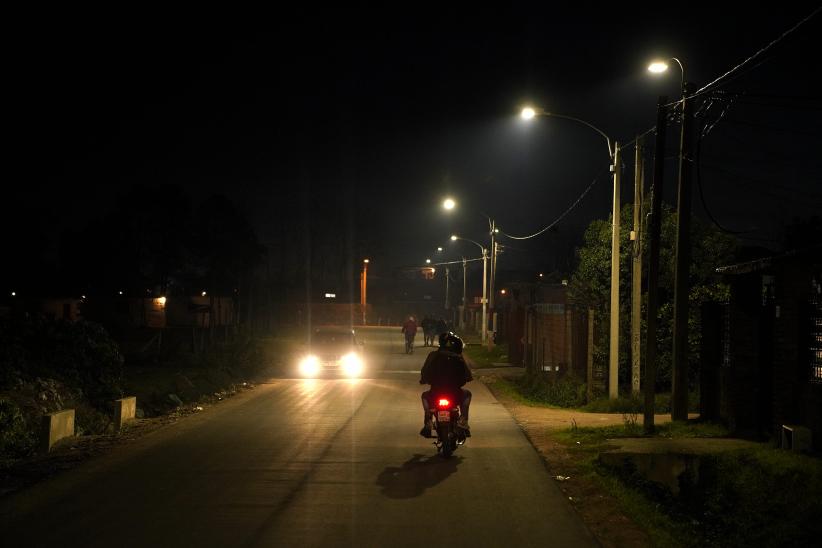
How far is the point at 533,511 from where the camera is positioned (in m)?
9.07

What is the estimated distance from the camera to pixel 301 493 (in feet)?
31.9

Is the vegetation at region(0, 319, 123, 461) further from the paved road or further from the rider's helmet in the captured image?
the rider's helmet

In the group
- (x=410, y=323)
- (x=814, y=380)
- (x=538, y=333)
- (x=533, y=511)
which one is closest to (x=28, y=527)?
(x=533, y=511)

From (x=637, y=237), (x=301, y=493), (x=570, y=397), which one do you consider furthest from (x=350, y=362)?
(x=301, y=493)

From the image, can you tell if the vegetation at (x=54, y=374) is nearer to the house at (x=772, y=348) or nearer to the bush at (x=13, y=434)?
the bush at (x=13, y=434)

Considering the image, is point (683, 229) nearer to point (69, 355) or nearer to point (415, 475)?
point (415, 475)

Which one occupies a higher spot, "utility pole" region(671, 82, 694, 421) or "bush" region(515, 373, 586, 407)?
"utility pole" region(671, 82, 694, 421)

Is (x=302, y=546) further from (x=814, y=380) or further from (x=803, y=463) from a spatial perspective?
(x=814, y=380)

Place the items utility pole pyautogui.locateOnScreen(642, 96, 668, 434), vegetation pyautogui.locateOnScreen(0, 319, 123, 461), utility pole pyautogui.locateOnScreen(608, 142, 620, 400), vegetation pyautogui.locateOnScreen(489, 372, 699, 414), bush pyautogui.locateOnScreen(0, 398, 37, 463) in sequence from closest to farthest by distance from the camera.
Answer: bush pyautogui.locateOnScreen(0, 398, 37, 463)
utility pole pyautogui.locateOnScreen(642, 96, 668, 434)
vegetation pyautogui.locateOnScreen(0, 319, 123, 461)
vegetation pyautogui.locateOnScreen(489, 372, 699, 414)
utility pole pyautogui.locateOnScreen(608, 142, 620, 400)

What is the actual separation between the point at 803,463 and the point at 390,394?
13.7 m

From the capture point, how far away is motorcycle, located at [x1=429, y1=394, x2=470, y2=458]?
12.4m

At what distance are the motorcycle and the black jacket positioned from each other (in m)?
0.22

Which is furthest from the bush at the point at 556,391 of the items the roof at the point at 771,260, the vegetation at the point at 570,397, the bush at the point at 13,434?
the bush at the point at 13,434

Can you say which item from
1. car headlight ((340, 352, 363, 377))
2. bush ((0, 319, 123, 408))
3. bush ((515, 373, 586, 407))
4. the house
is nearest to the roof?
the house
